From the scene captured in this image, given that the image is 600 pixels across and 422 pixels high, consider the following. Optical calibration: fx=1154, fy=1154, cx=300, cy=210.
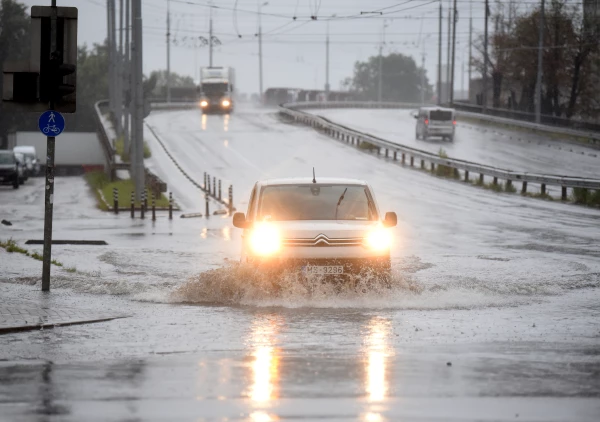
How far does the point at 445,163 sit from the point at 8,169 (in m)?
22.8

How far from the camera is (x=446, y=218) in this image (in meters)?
33.5

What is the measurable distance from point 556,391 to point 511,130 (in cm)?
7042

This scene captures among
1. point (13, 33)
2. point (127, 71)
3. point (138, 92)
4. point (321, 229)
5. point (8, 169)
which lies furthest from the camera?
point (13, 33)

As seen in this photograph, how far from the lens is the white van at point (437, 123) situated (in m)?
69.8

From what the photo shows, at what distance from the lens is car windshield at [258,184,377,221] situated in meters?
15.4

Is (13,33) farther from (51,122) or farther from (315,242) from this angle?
(315,242)

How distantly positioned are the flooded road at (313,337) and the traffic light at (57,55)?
106 inches

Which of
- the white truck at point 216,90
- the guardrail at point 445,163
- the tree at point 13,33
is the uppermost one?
the tree at point 13,33

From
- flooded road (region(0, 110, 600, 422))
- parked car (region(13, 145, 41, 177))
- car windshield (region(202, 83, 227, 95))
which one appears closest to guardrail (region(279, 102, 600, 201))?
car windshield (region(202, 83, 227, 95))

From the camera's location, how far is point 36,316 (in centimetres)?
1320

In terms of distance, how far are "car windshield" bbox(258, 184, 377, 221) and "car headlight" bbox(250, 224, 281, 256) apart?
1.90 ft

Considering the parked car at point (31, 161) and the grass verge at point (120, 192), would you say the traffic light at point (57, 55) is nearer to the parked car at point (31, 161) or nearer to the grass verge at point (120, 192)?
the grass verge at point (120, 192)

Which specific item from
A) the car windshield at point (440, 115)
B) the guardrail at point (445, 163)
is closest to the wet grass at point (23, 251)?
the guardrail at point (445, 163)

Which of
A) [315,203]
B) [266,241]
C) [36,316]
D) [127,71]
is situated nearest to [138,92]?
[127,71]
